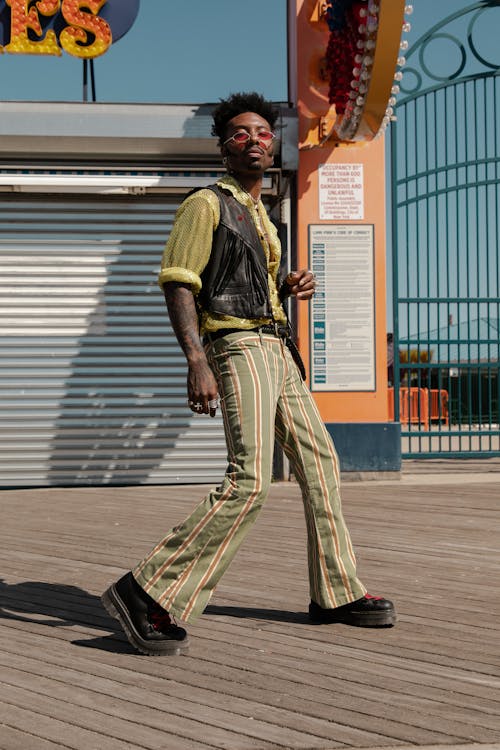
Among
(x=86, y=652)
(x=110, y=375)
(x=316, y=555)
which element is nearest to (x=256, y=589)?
(x=316, y=555)

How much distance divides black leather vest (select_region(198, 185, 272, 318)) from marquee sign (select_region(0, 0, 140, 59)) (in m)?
6.97

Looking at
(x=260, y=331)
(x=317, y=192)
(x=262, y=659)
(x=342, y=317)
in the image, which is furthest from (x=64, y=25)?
(x=262, y=659)

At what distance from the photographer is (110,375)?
1001 cm

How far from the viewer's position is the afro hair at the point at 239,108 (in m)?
4.02

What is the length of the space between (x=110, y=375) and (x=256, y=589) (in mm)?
5376

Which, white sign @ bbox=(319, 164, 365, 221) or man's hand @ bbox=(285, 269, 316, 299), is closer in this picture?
man's hand @ bbox=(285, 269, 316, 299)

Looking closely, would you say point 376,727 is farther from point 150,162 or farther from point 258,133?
point 150,162

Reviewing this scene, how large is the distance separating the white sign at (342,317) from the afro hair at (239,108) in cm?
600

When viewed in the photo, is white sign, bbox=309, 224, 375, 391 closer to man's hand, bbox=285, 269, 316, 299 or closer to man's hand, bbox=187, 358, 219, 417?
man's hand, bbox=285, 269, 316, 299

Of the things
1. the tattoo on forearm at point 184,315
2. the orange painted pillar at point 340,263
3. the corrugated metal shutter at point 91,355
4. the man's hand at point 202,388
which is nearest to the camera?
the man's hand at point 202,388

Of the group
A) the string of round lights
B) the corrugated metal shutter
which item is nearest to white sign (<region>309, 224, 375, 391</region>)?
the string of round lights

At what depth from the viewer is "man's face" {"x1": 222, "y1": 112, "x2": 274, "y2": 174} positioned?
13.0 ft

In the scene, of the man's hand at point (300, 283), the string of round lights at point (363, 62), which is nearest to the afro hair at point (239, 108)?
the man's hand at point (300, 283)

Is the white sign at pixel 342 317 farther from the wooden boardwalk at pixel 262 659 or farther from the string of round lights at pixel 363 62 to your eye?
the wooden boardwalk at pixel 262 659
